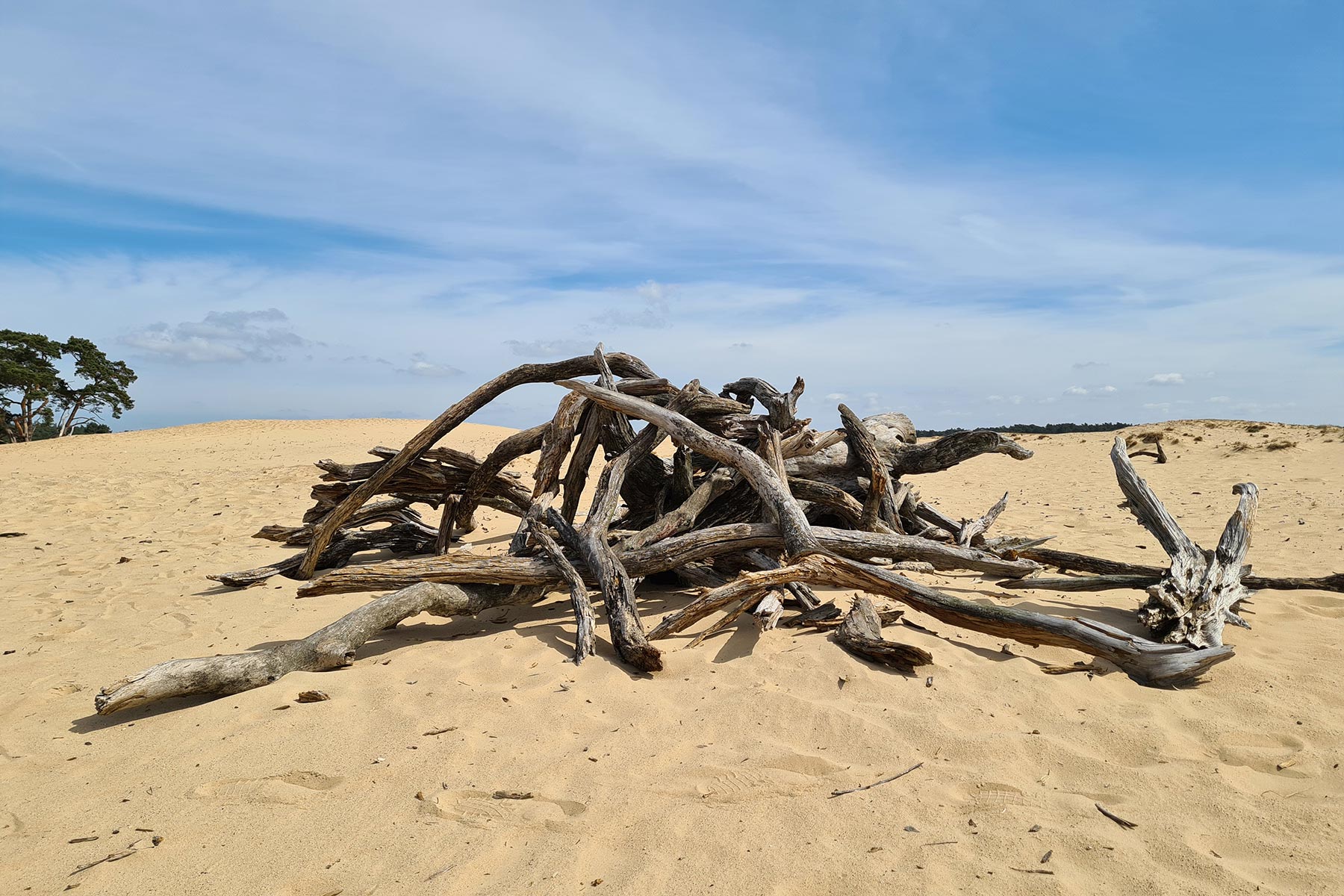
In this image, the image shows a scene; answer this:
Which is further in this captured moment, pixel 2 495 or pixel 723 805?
pixel 2 495

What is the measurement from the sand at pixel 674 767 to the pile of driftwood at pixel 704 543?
179 millimetres

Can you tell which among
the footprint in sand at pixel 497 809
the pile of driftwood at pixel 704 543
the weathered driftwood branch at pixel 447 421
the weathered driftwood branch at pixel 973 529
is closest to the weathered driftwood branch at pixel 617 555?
the pile of driftwood at pixel 704 543

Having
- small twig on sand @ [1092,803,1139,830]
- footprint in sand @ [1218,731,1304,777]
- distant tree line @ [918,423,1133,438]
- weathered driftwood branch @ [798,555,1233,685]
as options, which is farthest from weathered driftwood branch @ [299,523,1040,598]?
distant tree line @ [918,423,1133,438]

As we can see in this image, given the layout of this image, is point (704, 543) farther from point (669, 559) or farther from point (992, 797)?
point (992, 797)

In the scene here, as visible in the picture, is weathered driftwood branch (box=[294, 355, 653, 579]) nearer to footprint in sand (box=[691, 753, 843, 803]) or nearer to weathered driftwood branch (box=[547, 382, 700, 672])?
weathered driftwood branch (box=[547, 382, 700, 672])

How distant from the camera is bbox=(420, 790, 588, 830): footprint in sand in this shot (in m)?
2.74

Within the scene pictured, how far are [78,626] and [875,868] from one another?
5915mm

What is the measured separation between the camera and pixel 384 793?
116 inches

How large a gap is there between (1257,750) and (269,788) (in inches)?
164

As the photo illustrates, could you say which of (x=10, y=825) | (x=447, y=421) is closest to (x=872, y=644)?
(x=10, y=825)

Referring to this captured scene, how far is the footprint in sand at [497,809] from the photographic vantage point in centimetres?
274

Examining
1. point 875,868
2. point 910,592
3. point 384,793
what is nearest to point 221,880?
point 384,793

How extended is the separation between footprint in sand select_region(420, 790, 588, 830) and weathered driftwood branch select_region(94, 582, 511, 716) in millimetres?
1632

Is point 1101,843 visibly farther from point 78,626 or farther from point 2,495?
point 2,495
